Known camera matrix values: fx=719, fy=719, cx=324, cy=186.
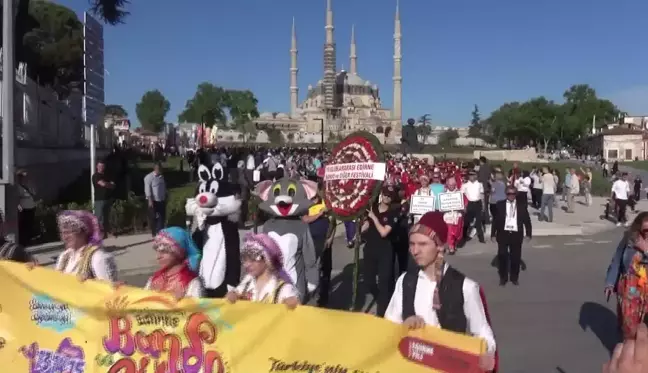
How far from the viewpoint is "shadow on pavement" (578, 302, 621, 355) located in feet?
25.8

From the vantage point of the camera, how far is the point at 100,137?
107ft

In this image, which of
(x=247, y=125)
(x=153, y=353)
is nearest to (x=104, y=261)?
(x=153, y=353)

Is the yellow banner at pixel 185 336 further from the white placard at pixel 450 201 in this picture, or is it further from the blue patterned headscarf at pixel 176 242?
the white placard at pixel 450 201

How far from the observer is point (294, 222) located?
777 cm

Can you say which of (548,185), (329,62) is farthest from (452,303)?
(329,62)

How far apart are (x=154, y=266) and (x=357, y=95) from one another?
147754 mm

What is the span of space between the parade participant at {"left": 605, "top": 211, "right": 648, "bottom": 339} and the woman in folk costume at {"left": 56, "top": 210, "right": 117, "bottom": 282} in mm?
4282

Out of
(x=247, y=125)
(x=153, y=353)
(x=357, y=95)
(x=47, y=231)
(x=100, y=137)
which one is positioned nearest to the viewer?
(x=153, y=353)

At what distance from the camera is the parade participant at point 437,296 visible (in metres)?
3.67

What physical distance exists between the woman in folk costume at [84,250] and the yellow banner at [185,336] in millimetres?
237

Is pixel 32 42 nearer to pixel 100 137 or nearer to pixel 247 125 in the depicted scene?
pixel 100 137

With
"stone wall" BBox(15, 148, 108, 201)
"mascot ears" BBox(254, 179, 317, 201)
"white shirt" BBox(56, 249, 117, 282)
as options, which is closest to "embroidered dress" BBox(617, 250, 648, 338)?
"mascot ears" BBox(254, 179, 317, 201)

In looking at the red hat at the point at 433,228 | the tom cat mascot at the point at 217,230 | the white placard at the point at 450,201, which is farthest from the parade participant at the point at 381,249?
the red hat at the point at 433,228

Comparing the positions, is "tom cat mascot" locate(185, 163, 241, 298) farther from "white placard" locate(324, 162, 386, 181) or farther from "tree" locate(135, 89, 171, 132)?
"tree" locate(135, 89, 171, 132)
